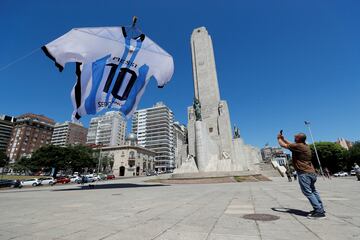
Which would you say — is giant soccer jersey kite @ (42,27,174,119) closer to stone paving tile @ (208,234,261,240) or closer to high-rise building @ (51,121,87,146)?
stone paving tile @ (208,234,261,240)

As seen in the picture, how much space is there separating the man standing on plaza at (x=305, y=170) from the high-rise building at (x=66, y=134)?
543 ft

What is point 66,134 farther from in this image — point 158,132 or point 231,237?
point 231,237

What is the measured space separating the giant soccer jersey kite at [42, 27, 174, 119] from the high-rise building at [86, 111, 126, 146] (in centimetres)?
12869

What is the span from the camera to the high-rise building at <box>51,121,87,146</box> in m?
151

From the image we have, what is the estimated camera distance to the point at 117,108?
16.8 m

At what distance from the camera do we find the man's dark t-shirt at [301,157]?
5.31 metres

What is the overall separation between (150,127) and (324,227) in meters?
130

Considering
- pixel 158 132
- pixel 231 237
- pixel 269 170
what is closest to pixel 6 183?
pixel 231 237

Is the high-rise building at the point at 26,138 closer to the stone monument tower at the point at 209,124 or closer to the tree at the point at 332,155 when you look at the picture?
the stone monument tower at the point at 209,124

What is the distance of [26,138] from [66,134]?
27849mm

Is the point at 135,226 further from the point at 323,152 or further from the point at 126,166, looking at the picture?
the point at 126,166

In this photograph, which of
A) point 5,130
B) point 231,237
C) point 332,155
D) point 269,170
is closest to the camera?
point 231,237

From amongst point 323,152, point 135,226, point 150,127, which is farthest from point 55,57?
point 150,127

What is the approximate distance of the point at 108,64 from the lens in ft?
51.8
